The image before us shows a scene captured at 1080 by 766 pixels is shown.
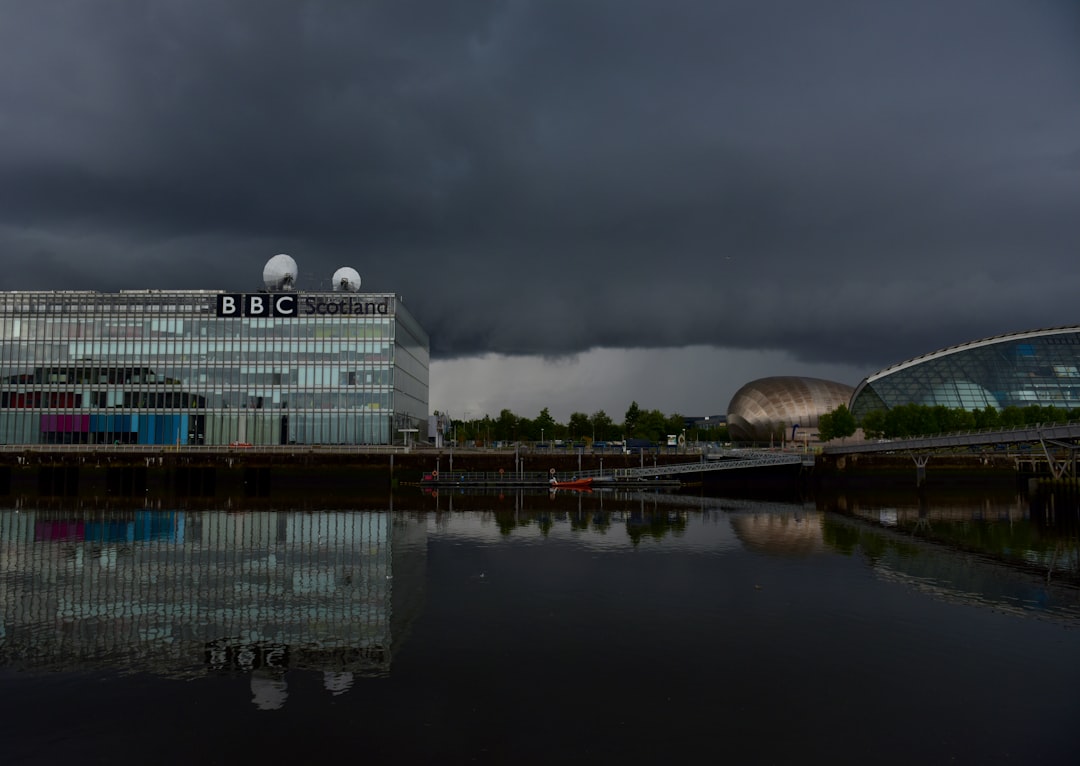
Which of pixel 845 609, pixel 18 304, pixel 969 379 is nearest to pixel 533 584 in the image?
pixel 845 609

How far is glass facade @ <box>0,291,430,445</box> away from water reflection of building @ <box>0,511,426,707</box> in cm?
6862

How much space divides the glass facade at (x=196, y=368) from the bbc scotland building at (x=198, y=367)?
0.57 ft

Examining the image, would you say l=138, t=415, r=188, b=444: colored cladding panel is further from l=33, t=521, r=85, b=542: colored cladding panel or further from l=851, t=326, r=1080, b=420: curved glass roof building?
l=851, t=326, r=1080, b=420: curved glass roof building

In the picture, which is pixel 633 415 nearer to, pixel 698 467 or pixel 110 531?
pixel 698 467

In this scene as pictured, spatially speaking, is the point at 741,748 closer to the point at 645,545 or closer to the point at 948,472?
the point at 645,545

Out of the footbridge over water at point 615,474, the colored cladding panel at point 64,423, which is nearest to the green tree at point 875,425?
the footbridge over water at point 615,474

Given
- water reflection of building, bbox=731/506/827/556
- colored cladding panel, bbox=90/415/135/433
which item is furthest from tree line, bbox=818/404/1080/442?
colored cladding panel, bbox=90/415/135/433

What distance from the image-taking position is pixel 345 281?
130125mm

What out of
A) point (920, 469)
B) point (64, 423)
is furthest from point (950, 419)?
point (64, 423)

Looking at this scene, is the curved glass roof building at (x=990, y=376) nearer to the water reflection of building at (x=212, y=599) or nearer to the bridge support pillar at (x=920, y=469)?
the bridge support pillar at (x=920, y=469)

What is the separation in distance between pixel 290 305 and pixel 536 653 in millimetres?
112543

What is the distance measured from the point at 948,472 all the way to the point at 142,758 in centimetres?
12395

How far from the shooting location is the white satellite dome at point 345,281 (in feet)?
427

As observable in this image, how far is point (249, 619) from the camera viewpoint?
2833 centimetres
